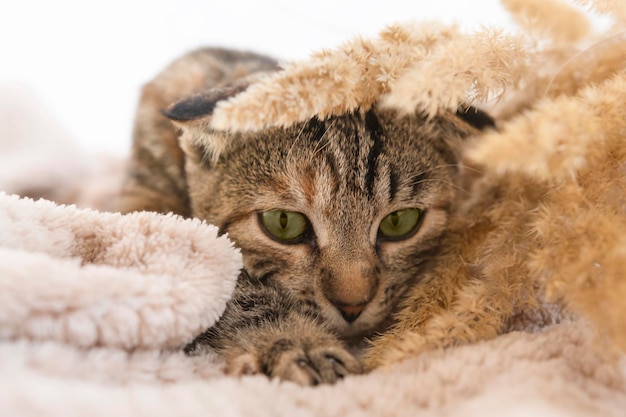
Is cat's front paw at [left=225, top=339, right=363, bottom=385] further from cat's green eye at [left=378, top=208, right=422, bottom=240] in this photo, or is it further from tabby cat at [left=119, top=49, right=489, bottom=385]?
cat's green eye at [left=378, top=208, right=422, bottom=240]

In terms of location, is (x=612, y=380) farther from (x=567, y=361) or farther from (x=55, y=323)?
(x=55, y=323)

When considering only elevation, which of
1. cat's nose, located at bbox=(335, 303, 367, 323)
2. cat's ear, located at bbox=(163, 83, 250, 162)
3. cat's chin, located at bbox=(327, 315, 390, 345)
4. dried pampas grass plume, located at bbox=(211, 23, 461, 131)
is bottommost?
cat's chin, located at bbox=(327, 315, 390, 345)

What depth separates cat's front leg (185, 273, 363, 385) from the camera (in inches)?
33.9

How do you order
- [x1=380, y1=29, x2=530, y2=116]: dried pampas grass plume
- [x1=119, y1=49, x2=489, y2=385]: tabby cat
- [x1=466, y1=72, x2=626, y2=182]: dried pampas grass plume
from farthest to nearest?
[x1=119, y1=49, x2=489, y2=385]: tabby cat
[x1=380, y1=29, x2=530, y2=116]: dried pampas grass plume
[x1=466, y1=72, x2=626, y2=182]: dried pampas grass plume

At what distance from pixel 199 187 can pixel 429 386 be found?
0.77 metres

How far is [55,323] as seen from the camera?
0.78 meters

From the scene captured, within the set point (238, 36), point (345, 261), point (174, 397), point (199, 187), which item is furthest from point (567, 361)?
point (238, 36)

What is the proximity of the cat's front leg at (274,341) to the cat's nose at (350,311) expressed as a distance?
54 millimetres

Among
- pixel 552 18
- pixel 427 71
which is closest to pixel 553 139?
pixel 427 71

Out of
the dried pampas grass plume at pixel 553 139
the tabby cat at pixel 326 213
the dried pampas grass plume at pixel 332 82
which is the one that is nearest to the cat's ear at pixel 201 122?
the tabby cat at pixel 326 213

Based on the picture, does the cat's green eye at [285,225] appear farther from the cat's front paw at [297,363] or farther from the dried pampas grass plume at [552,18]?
the dried pampas grass plume at [552,18]

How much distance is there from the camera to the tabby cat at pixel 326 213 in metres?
1.05

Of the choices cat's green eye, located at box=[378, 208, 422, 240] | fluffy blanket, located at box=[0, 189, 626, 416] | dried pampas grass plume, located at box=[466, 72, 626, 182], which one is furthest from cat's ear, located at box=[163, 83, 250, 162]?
dried pampas grass plume, located at box=[466, 72, 626, 182]

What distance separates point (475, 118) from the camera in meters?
1.11
